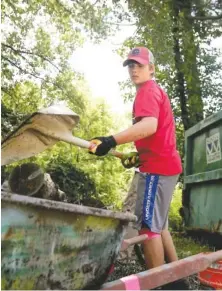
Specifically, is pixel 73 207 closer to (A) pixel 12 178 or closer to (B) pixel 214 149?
(A) pixel 12 178

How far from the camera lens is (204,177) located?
19.6 ft

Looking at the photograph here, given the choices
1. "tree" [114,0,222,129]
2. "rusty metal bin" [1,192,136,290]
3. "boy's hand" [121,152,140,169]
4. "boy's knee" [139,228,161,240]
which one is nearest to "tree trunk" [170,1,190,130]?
"tree" [114,0,222,129]

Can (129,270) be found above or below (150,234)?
below

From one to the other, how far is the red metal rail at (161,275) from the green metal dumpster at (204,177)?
294 centimetres

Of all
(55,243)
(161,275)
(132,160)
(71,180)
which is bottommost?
(161,275)

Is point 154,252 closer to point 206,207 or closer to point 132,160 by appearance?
point 132,160

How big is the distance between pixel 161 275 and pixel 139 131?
0.91m

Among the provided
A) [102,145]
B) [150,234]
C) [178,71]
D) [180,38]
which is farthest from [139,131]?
[178,71]

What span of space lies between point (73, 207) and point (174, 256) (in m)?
1.37

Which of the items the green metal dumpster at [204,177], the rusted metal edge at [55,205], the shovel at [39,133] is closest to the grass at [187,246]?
the green metal dumpster at [204,177]

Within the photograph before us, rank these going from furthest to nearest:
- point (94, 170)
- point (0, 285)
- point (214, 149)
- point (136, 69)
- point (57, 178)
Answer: point (94, 170) → point (57, 178) → point (214, 149) → point (136, 69) → point (0, 285)

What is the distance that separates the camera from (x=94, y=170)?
57.8ft

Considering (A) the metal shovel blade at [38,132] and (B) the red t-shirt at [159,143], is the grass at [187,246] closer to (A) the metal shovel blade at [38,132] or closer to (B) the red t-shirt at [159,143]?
(B) the red t-shirt at [159,143]

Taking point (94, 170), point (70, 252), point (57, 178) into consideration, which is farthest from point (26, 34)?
point (70, 252)
